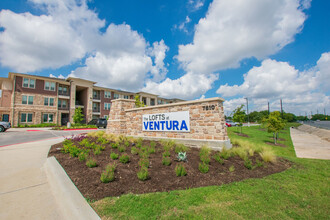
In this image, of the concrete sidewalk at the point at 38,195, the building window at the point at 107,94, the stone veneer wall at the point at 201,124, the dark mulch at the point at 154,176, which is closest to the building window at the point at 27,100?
the building window at the point at 107,94

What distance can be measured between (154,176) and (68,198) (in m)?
1.95

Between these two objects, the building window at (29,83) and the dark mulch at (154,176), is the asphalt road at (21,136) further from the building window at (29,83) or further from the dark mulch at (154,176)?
the building window at (29,83)

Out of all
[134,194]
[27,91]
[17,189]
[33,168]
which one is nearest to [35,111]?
[27,91]

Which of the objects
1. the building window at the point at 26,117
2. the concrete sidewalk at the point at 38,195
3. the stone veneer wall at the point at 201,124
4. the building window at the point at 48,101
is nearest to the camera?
the concrete sidewalk at the point at 38,195

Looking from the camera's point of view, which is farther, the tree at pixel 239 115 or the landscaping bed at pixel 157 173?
the tree at pixel 239 115

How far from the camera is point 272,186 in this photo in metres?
3.61

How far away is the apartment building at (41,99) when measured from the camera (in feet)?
86.8

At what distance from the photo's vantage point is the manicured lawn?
256 centimetres

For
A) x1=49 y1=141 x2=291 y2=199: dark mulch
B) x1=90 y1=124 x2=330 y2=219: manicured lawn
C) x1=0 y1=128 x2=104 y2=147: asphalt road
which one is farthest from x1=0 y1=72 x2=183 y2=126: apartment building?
x1=90 y1=124 x2=330 y2=219: manicured lawn

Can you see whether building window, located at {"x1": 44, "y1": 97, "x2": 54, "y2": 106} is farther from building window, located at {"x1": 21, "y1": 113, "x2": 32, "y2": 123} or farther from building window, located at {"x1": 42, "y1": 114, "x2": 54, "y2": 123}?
building window, located at {"x1": 21, "y1": 113, "x2": 32, "y2": 123}

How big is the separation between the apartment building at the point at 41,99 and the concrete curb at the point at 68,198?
27.9m

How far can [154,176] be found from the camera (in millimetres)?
3992

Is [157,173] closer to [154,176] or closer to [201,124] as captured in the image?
[154,176]

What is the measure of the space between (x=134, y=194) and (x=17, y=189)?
298 centimetres
